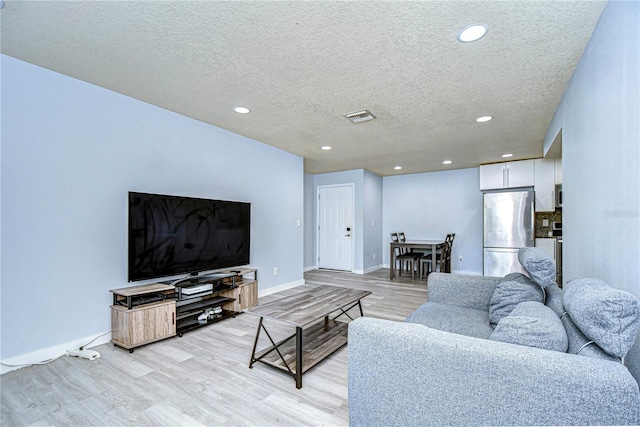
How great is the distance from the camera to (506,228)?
213 inches

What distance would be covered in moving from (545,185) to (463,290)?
4111 mm

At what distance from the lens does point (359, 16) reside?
170cm

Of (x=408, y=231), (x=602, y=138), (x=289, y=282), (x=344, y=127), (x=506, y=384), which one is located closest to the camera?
(x=506, y=384)

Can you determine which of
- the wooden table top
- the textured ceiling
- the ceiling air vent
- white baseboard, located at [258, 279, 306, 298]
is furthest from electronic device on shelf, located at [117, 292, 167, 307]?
the ceiling air vent

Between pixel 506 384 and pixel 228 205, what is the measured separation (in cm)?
337

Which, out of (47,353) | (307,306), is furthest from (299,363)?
(47,353)

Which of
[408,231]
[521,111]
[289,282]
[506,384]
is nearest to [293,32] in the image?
[506,384]

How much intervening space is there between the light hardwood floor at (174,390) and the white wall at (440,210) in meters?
4.98

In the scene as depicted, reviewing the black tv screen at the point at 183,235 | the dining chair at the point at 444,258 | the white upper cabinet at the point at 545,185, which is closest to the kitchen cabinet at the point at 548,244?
the white upper cabinet at the point at 545,185

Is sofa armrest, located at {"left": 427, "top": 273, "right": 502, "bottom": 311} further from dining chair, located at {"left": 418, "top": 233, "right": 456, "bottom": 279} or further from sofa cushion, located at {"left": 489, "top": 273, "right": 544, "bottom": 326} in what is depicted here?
dining chair, located at {"left": 418, "top": 233, "right": 456, "bottom": 279}

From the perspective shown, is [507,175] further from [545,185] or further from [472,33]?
[472,33]

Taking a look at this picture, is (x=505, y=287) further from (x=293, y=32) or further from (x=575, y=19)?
(x=293, y=32)

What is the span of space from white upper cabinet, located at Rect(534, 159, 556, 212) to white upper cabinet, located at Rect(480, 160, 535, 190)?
0.09 m

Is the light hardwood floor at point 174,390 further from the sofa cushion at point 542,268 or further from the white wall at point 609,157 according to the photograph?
the white wall at point 609,157
